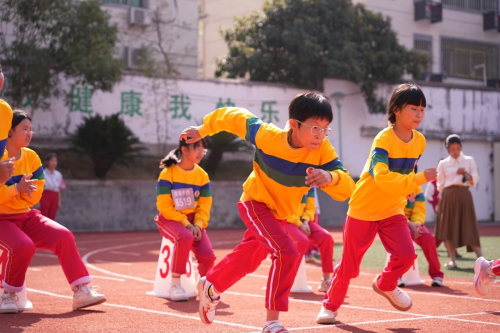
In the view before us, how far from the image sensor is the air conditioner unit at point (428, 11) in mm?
29603

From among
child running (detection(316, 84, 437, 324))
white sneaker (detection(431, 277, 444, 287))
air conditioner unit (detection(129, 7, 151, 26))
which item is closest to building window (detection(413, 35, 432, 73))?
air conditioner unit (detection(129, 7, 151, 26))

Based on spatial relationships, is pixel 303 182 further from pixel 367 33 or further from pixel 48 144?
pixel 367 33

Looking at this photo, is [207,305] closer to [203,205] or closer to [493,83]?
[203,205]

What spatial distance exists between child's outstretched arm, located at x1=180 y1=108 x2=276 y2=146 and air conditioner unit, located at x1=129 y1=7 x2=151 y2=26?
21742 mm

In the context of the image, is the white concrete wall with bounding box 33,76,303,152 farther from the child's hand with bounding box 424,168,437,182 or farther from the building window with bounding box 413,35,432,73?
the child's hand with bounding box 424,168,437,182

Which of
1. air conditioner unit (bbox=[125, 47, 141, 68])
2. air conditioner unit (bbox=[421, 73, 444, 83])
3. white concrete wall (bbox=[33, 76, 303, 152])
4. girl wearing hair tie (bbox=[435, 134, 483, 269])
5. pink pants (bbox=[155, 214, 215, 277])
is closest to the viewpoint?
pink pants (bbox=[155, 214, 215, 277])

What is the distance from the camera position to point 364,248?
230 inches

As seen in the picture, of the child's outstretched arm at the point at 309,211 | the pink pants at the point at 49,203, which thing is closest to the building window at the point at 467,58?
the pink pants at the point at 49,203

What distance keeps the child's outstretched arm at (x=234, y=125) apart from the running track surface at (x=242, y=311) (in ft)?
5.16

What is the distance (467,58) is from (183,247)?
1077 inches

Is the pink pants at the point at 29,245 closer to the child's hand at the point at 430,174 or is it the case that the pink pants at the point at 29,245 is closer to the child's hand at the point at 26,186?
the child's hand at the point at 26,186

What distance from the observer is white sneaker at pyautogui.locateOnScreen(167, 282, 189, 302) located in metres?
7.23

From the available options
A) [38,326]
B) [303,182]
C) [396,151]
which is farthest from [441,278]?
[38,326]

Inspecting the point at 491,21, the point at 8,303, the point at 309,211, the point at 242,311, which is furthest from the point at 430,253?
the point at 491,21
